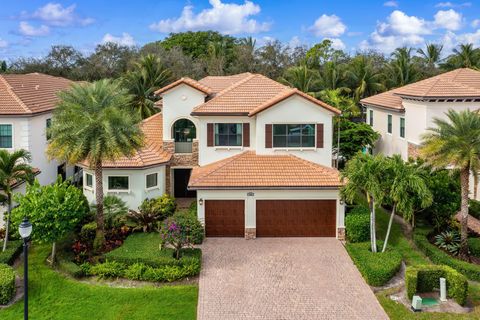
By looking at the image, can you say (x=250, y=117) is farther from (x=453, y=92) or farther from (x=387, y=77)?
(x=387, y=77)

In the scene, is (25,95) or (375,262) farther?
(25,95)

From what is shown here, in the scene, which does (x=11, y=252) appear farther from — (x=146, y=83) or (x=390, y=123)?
(x=390, y=123)

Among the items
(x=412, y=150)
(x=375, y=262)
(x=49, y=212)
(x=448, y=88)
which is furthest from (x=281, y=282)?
(x=448, y=88)

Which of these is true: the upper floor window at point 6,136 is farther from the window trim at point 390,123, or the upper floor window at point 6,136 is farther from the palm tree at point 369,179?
the window trim at point 390,123

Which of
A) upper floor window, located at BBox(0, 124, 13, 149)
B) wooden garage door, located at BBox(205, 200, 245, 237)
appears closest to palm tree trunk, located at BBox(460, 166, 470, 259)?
wooden garage door, located at BBox(205, 200, 245, 237)

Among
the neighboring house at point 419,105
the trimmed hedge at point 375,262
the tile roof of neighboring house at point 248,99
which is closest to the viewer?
the trimmed hedge at point 375,262

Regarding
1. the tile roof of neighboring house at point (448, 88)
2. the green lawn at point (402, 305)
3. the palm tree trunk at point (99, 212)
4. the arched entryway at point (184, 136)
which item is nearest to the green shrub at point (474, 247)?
the green lawn at point (402, 305)
